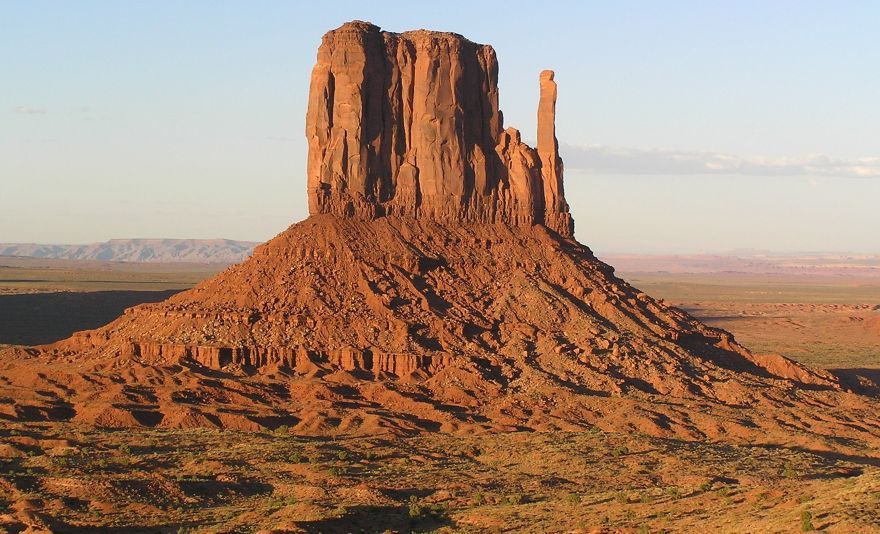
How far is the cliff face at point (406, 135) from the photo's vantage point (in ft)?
251

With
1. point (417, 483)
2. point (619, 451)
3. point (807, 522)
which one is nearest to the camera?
point (807, 522)

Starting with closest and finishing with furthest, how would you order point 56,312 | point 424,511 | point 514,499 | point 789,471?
point 424,511 → point 514,499 → point 789,471 → point 56,312

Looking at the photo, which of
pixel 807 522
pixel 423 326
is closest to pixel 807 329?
pixel 423 326

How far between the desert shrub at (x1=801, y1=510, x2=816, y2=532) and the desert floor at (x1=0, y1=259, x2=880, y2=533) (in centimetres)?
9

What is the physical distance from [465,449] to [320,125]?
26855 mm

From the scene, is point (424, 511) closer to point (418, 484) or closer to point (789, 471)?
point (418, 484)

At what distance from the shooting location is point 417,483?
4850 cm

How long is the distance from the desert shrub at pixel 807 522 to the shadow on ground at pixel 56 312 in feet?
259

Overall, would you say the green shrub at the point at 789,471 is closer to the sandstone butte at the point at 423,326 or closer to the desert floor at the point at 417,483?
the desert floor at the point at 417,483

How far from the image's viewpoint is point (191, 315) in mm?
71625

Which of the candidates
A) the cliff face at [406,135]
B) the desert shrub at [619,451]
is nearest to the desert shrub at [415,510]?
the desert shrub at [619,451]

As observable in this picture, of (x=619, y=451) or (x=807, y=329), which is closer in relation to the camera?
(x=619, y=451)

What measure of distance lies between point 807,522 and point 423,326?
40840mm

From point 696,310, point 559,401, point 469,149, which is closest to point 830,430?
point 559,401
